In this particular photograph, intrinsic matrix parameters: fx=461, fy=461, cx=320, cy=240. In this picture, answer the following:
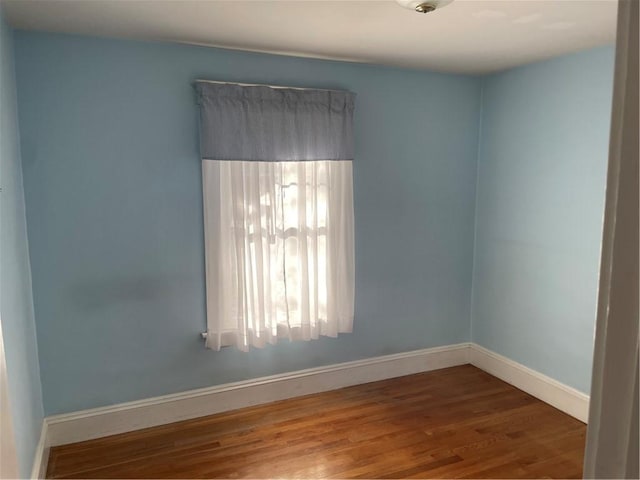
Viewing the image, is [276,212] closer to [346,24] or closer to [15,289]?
[346,24]

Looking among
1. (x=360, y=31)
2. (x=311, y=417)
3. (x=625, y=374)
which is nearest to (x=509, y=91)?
(x=360, y=31)

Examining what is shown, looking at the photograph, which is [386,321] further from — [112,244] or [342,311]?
[112,244]

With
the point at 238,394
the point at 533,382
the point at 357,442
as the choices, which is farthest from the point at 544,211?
the point at 238,394

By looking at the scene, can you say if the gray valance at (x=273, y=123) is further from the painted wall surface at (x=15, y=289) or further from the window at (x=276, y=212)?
the painted wall surface at (x=15, y=289)

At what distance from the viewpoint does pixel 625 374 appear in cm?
64

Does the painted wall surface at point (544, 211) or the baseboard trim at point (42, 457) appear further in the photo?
the painted wall surface at point (544, 211)

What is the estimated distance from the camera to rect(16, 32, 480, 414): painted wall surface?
8.09ft

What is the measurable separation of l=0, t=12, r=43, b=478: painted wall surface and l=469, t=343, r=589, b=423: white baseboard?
2.97 metres

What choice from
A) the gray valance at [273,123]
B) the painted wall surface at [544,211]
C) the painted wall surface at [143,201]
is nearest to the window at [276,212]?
the gray valance at [273,123]

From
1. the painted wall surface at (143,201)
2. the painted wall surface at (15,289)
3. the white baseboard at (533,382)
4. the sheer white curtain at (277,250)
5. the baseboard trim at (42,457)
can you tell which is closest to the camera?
the painted wall surface at (15,289)

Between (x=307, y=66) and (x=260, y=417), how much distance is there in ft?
7.43

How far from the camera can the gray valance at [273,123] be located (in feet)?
8.83

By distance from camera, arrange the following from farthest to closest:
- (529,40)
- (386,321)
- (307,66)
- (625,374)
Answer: (386,321)
(307,66)
(529,40)
(625,374)

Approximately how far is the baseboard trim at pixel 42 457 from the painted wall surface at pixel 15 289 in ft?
0.17
